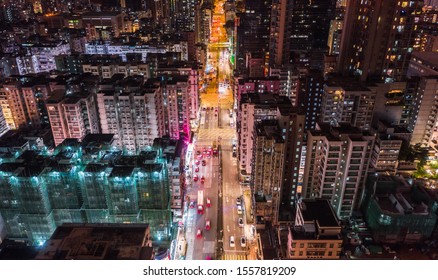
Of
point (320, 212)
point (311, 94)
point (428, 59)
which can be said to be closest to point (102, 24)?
point (311, 94)

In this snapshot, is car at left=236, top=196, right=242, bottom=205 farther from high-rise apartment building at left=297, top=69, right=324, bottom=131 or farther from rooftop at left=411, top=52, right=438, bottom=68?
rooftop at left=411, top=52, right=438, bottom=68

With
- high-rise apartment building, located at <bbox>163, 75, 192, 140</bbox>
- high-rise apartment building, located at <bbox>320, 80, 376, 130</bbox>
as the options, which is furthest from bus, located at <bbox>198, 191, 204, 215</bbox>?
high-rise apartment building, located at <bbox>320, 80, 376, 130</bbox>

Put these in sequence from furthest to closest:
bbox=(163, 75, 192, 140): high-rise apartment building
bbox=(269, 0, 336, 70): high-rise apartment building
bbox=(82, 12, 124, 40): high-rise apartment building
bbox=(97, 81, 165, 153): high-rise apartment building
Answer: bbox=(82, 12, 124, 40): high-rise apartment building < bbox=(269, 0, 336, 70): high-rise apartment building < bbox=(163, 75, 192, 140): high-rise apartment building < bbox=(97, 81, 165, 153): high-rise apartment building

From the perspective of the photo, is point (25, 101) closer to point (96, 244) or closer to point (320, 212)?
point (96, 244)

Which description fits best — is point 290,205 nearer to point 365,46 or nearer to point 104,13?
point 365,46

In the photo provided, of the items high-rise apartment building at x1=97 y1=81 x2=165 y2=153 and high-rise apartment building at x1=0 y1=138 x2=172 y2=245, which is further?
high-rise apartment building at x1=97 y1=81 x2=165 y2=153

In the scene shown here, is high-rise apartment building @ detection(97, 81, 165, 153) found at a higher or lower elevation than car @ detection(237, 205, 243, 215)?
higher
